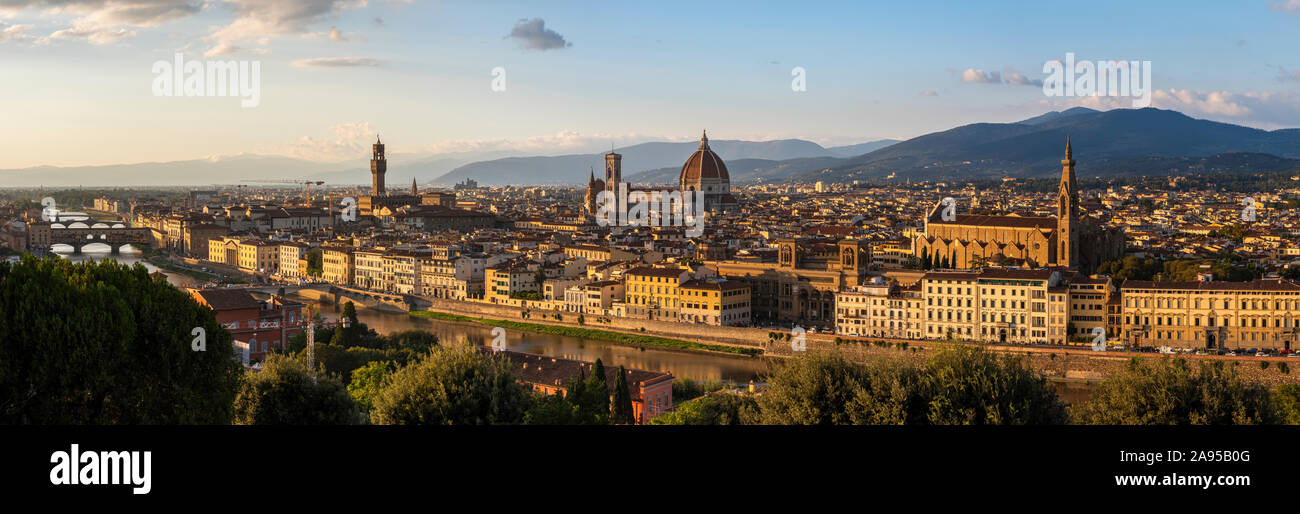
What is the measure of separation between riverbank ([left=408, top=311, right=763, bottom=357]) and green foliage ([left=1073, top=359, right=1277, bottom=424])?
11897 mm

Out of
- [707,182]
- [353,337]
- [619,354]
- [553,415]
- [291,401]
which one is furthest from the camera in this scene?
[707,182]

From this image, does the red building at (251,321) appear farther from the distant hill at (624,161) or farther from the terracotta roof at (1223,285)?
the distant hill at (624,161)

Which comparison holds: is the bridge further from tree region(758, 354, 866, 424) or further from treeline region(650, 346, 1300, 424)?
treeline region(650, 346, 1300, 424)

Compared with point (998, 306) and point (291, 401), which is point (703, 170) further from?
point (291, 401)

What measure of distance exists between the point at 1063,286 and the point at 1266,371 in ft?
10.4

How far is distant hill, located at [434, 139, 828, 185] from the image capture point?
155 meters

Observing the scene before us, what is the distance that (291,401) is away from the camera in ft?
19.9

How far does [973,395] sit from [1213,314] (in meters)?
12.1

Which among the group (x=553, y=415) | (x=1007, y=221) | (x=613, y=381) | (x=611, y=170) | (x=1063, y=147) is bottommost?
(x=613, y=381)

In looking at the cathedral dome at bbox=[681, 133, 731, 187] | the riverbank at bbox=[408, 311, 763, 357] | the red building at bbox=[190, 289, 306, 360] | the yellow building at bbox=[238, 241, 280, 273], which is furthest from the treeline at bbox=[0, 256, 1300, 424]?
the cathedral dome at bbox=[681, 133, 731, 187]

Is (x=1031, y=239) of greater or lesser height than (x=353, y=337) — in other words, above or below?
above

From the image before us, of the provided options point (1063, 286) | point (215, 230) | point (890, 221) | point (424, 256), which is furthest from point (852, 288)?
point (215, 230)

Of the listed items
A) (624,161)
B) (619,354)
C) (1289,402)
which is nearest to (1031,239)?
(619,354)
